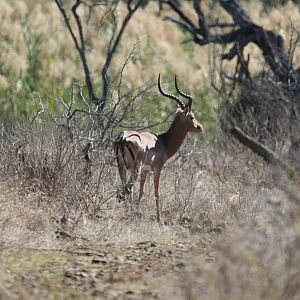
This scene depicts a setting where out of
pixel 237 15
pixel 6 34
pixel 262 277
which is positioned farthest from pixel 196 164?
pixel 6 34

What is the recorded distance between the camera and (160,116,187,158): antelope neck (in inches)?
534

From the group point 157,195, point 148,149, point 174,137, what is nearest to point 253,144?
point 157,195

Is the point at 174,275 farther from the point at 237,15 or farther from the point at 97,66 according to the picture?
the point at 97,66

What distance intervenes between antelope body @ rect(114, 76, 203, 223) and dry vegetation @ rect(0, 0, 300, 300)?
8.2 inches

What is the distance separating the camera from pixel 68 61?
2589 centimetres

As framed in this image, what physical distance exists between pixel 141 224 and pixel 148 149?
6.72ft

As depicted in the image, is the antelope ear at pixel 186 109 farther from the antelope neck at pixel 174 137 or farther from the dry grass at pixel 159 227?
the dry grass at pixel 159 227

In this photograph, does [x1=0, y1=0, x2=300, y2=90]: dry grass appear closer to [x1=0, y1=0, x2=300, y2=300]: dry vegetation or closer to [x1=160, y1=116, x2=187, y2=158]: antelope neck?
[x1=0, y1=0, x2=300, y2=300]: dry vegetation

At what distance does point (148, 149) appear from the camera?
1283 centimetres

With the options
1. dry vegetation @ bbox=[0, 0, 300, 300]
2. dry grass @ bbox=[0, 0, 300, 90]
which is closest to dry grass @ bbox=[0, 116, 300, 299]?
dry vegetation @ bbox=[0, 0, 300, 300]

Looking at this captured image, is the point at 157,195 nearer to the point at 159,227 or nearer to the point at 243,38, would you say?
the point at 159,227

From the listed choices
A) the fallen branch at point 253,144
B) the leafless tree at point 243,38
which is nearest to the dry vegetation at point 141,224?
the fallen branch at point 253,144

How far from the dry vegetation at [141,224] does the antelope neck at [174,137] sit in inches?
16.1

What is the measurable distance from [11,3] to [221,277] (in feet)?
76.8
